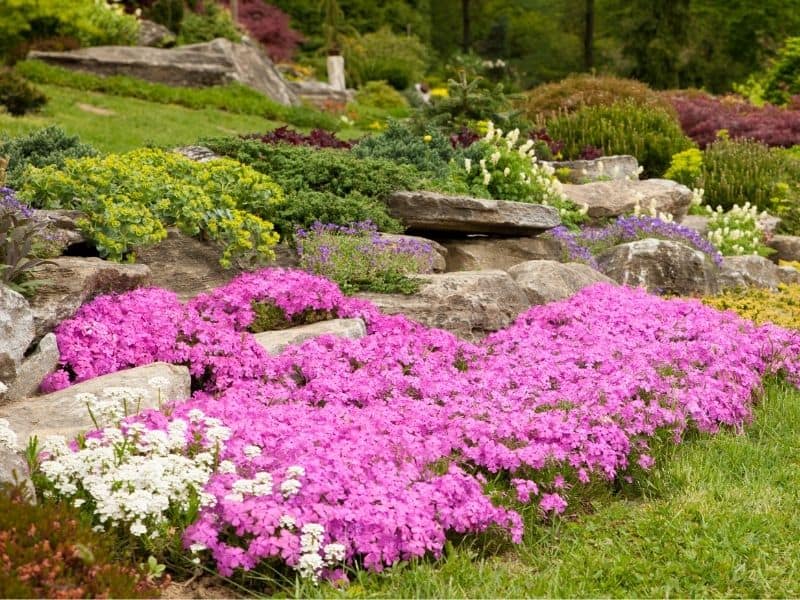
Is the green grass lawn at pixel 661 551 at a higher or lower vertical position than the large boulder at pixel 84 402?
lower

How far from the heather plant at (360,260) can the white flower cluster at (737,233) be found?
242 inches

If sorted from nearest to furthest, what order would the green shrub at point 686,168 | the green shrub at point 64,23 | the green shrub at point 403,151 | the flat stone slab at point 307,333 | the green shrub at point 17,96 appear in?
1. the flat stone slab at point 307,333
2. the green shrub at point 403,151
3. the green shrub at point 17,96
4. the green shrub at point 686,168
5. the green shrub at point 64,23

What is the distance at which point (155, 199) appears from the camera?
812 cm

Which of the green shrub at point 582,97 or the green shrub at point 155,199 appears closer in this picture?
the green shrub at point 155,199

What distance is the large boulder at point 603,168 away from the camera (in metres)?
15.6

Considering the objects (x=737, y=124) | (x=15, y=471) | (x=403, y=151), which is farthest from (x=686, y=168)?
(x=15, y=471)

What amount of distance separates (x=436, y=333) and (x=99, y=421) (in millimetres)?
3072

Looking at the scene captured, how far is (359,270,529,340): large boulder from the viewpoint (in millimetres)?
8312

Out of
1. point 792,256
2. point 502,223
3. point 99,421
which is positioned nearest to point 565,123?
point 792,256

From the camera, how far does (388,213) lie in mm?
10125

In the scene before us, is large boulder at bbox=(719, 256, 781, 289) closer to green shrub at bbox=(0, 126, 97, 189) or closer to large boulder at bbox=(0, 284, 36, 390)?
green shrub at bbox=(0, 126, 97, 189)

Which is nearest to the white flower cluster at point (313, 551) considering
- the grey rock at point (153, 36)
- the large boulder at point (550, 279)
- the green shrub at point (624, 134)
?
the large boulder at point (550, 279)

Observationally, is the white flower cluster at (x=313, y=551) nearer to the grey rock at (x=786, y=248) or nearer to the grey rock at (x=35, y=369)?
the grey rock at (x=35, y=369)

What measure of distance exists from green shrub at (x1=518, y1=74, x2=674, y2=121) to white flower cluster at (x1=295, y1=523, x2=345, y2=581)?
16.9 m
